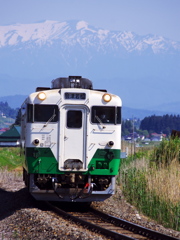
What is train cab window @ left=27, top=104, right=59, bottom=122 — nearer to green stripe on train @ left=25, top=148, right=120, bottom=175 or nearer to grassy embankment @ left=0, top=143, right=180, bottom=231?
green stripe on train @ left=25, top=148, right=120, bottom=175

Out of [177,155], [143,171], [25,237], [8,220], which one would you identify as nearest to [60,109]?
[8,220]

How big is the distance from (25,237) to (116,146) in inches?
156

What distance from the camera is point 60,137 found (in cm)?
1498

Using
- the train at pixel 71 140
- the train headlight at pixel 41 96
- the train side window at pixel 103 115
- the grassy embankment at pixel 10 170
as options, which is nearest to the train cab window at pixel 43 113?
the train at pixel 71 140

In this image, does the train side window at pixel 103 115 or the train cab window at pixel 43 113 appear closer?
the train cab window at pixel 43 113

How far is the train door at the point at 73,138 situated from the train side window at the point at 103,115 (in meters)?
0.23

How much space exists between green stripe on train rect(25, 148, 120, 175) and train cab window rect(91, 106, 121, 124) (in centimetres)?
73

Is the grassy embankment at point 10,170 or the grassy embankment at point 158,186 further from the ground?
the grassy embankment at point 158,186

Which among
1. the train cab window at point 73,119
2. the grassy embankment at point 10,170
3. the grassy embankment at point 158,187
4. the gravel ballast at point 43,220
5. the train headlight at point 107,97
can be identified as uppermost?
the train headlight at point 107,97

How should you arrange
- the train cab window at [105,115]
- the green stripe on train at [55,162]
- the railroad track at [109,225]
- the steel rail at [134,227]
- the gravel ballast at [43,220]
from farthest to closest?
the train cab window at [105,115] → the green stripe on train at [55,162] → the gravel ballast at [43,220] → the railroad track at [109,225] → the steel rail at [134,227]

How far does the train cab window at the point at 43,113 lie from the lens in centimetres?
1506

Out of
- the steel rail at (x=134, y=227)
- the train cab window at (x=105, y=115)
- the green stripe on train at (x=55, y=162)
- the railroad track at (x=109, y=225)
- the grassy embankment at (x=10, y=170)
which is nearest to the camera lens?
the steel rail at (x=134, y=227)

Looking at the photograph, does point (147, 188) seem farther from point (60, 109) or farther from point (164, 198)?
point (60, 109)

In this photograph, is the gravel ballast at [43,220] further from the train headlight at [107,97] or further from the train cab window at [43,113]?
the train headlight at [107,97]
